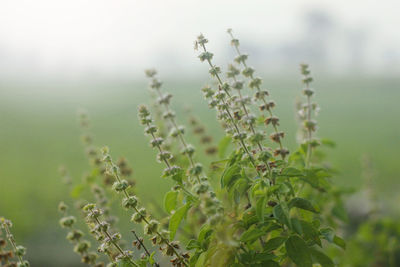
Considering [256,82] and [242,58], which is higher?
[242,58]

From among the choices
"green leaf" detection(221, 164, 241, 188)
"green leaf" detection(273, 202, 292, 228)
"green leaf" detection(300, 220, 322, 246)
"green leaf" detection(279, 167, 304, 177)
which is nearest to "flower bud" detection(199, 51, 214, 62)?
"green leaf" detection(221, 164, 241, 188)

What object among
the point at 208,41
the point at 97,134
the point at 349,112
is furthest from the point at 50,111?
the point at 208,41

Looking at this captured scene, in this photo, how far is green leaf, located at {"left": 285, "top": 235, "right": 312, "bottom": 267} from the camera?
2.05 m

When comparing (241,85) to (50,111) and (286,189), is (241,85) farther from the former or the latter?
(50,111)

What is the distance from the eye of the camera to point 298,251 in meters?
2.07

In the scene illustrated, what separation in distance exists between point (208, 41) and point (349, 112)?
20.8m

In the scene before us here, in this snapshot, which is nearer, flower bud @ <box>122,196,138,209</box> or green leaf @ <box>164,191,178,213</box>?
flower bud @ <box>122,196,138,209</box>

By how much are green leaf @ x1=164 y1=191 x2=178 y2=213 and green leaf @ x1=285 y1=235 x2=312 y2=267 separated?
67 centimetres

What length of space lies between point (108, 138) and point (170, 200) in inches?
569

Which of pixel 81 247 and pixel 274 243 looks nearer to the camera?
pixel 274 243

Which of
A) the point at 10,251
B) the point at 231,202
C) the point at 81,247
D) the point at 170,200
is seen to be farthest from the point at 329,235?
the point at 10,251

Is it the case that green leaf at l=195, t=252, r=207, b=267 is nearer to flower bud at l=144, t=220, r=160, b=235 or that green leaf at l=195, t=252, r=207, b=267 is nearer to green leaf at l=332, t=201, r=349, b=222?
flower bud at l=144, t=220, r=160, b=235

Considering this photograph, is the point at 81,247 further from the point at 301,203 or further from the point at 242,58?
the point at 242,58

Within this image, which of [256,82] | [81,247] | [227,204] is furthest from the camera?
[227,204]
